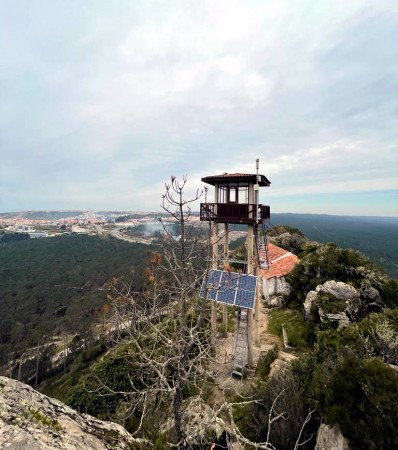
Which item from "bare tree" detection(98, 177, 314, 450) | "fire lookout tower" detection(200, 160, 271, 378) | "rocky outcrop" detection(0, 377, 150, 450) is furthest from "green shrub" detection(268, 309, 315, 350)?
"rocky outcrop" detection(0, 377, 150, 450)

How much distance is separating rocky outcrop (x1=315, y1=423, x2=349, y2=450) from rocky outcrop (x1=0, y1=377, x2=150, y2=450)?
14.6ft

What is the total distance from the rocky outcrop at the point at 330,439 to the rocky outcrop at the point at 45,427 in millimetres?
4440

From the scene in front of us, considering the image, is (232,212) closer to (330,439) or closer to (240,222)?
(240,222)

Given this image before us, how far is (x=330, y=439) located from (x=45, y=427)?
19.2ft

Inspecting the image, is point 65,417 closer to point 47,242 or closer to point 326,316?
point 326,316

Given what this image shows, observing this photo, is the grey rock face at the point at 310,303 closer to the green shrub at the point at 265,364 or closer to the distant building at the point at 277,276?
the green shrub at the point at 265,364

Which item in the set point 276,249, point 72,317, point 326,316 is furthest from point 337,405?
point 72,317

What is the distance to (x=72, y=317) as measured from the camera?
56312mm

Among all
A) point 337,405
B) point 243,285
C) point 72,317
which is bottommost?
point 72,317

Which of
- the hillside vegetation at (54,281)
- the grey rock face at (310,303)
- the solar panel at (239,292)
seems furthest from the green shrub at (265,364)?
the hillside vegetation at (54,281)

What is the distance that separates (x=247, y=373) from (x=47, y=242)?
124909 millimetres

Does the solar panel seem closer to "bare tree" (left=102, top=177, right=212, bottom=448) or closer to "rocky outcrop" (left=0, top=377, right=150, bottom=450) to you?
"bare tree" (left=102, top=177, right=212, bottom=448)

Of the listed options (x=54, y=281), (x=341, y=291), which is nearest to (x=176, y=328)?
(x=341, y=291)

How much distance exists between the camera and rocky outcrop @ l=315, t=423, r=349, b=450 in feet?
17.7
